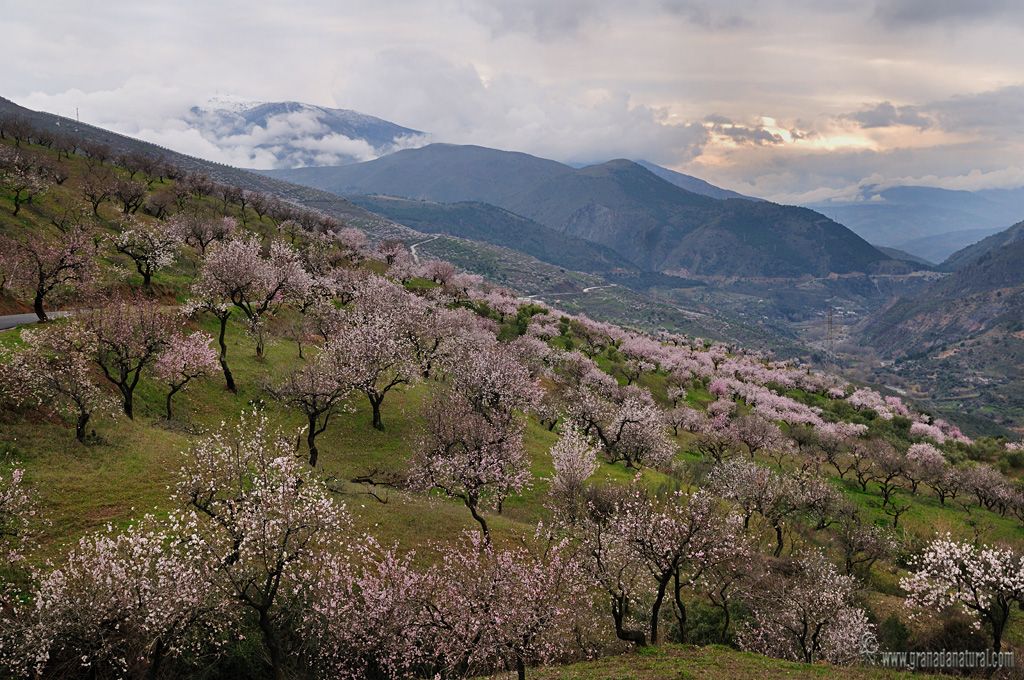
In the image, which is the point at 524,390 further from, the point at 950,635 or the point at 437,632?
the point at 950,635

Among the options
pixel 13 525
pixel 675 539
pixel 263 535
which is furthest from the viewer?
pixel 675 539

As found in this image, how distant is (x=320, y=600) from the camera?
2295cm

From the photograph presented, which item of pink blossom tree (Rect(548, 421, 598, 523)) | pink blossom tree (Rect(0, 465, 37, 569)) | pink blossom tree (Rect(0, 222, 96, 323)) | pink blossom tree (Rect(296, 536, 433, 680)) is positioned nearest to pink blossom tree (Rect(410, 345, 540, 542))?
pink blossom tree (Rect(548, 421, 598, 523))

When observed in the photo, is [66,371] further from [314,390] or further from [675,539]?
[675,539]

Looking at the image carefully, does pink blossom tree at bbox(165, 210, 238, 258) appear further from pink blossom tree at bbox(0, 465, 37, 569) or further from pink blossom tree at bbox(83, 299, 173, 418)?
pink blossom tree at bbox(0, 465, 37, 569)

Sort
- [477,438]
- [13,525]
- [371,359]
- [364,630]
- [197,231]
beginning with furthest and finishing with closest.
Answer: [197,231] → [371,359] → [477,438] → [364,630] → [13,525]

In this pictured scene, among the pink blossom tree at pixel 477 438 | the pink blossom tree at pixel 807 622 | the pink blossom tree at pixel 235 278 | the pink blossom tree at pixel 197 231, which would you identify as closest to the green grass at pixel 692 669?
the pink blossom tree at pixel 807 622

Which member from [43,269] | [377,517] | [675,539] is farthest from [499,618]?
[43,269]

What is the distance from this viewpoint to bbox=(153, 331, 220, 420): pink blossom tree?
37969 millimetres

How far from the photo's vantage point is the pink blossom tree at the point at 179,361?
3797 cm

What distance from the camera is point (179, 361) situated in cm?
3828

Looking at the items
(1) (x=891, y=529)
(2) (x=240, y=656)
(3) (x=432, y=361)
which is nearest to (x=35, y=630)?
(2) (x=240, y=656)

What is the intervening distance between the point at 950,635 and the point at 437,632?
34229 millimetres

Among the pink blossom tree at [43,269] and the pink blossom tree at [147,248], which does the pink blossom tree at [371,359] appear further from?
the pink blossom tree at [147,248]
